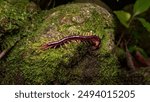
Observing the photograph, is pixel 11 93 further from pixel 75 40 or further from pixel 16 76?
pixel 75 40

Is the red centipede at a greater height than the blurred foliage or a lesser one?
lesser

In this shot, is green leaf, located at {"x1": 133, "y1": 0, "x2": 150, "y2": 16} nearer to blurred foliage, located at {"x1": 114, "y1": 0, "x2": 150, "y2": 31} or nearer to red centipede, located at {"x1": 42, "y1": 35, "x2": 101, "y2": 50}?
blurred foliage, located at {"x1": 114, "y1": 0, "x2": 150, "y2": 31}

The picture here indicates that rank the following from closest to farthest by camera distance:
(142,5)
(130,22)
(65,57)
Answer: (65,57) → (142,5) → (130,22)

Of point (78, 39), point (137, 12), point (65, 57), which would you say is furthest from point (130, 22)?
point (65, 57)

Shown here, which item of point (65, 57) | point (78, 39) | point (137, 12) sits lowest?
point (65, 57)

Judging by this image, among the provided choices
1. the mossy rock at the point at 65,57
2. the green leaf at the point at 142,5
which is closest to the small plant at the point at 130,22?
the green leaf at the point at 142,5

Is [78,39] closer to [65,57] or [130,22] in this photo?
[65,57]

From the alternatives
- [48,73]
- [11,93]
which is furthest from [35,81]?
[11,93]

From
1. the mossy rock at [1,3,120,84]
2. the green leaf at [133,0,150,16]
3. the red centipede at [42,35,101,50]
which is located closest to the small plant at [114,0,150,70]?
the green leaf at [133,0,150,16]

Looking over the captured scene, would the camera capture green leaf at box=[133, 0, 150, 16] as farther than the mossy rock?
Yes
